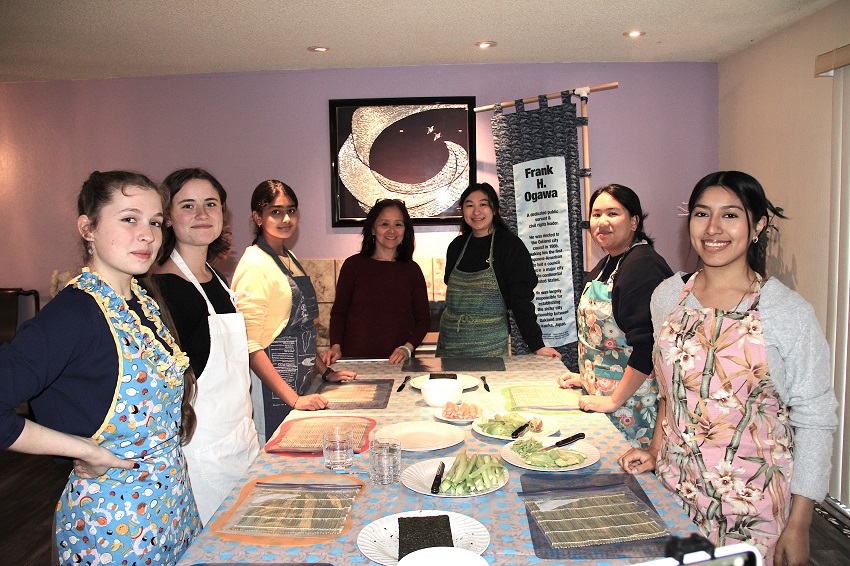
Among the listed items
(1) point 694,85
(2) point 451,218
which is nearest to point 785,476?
(2) point 451,218

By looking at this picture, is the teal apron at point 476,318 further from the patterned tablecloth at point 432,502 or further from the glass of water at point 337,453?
the glass of water at point 337,453

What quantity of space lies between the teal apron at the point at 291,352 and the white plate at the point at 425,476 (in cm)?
106

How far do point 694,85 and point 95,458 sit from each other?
4309 mm

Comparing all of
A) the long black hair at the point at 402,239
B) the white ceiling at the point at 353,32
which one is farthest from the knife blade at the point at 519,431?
the white ceiling at the point at 353,32

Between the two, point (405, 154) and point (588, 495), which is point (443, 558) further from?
point (405, 154)

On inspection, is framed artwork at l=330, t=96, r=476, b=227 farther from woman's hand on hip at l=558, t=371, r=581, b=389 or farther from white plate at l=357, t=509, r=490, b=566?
white plate at l=357, t=509, r=490, b=566

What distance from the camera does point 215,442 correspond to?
1759 mm

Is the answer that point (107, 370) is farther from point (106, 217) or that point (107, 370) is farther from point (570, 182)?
point (570, 182)

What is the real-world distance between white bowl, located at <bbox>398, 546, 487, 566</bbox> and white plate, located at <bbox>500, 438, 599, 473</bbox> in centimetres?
47

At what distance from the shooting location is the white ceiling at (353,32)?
3.08 metres

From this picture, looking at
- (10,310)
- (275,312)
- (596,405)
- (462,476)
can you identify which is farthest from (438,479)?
(10,310)

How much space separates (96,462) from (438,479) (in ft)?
2.25

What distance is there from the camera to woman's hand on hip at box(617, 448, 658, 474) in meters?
1.48

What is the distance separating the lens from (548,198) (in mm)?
4039
